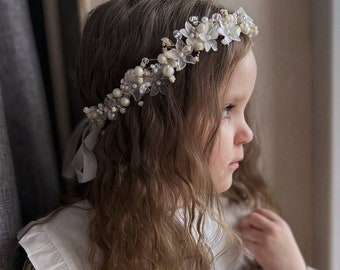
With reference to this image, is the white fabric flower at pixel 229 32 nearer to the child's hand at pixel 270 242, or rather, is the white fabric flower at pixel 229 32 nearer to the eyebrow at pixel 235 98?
the eyebrow at pixel 235 98

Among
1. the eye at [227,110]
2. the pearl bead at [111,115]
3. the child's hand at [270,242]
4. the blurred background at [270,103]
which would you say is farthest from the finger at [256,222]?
the pearl bead at [111,115]

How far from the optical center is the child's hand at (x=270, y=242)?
0.82 m

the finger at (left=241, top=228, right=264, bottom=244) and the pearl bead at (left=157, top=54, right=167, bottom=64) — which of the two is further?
the finger at (left=241, top=228, right=264, bottom=244)

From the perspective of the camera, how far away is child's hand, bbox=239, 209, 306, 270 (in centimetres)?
82

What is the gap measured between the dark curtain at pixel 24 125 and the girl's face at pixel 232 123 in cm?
30

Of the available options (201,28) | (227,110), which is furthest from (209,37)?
(227,110)

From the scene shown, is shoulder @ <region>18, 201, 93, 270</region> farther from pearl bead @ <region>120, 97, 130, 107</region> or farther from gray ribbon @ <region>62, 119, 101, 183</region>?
pearl bead @ <region>120, 97, 130, 107</region>

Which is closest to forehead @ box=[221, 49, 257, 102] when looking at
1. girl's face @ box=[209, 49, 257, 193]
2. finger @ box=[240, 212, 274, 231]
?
girl's face @ box=[209, 49, 257, 193]

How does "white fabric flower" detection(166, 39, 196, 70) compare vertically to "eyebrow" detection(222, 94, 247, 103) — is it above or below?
above

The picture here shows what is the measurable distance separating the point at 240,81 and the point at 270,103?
24 centimetres

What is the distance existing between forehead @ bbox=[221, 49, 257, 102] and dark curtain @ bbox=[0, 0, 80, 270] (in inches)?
12.5

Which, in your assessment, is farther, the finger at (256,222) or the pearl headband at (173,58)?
the finger at (256,222)

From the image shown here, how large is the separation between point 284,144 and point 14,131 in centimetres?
50

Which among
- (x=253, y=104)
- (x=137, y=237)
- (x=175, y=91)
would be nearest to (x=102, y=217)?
(x=137, y=237)
